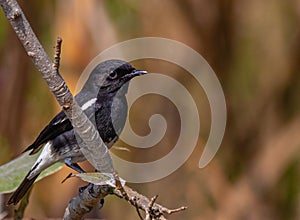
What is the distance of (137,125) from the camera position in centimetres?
449

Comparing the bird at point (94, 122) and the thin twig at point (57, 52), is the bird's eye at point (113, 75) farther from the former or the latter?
the thin twig at point (57, 52)

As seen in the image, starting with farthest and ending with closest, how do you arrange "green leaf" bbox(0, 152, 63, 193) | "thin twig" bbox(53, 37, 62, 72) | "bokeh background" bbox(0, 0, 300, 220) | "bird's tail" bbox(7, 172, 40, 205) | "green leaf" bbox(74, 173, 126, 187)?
"bokeh background" bbox(0, 0, 300, 220), "bird's tail" bbox(7, 172, 40, 205), "green leaf" bbox(0, 152, 63, 193), "green leaf" bbox(74, 173, 126, 187), "thin twig" bbox(53, 37, 62, 72)

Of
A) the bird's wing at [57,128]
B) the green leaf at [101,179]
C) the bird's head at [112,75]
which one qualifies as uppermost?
the bird's head at [112,75]

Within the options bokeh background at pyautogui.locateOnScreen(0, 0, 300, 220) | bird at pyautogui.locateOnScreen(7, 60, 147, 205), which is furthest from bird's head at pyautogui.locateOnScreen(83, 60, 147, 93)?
bokeh background at pyautogui.locateOnScreen(0, 0, 300, 220)

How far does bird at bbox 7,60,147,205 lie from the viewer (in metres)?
2.62

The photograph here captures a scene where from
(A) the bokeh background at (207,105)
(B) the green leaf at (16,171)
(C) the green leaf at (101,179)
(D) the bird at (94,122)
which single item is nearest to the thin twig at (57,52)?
(C) the green leaf at (101,179)

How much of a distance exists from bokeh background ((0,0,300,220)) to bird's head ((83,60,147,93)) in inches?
61.2

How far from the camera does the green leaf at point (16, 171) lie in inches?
95.5

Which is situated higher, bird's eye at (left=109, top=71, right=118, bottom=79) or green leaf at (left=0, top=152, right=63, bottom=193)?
bird's eye at (left=109, top=71, right=118, bottom=79)

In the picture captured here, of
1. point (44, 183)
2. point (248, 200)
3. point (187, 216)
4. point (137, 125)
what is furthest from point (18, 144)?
point (248, 200)

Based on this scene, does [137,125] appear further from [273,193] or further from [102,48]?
[273,193]

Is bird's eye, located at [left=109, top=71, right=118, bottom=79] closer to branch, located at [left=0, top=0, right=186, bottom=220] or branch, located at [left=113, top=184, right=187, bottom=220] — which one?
branch, located at [left=0, top=0, right=186, bottom=220]

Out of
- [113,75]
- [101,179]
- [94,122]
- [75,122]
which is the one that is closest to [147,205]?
[101,179]

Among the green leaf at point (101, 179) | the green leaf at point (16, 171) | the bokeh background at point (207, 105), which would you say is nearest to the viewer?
the green leaf at point (101, 179)
